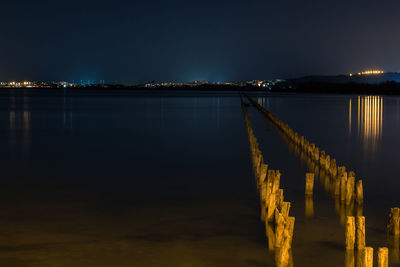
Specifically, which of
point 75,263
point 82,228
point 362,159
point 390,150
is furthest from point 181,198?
point 390,150

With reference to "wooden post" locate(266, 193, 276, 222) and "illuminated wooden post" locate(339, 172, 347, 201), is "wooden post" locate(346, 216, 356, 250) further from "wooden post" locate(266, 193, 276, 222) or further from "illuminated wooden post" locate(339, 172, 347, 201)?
"illuminated wooden post" locate(339, 172, 347, 201)

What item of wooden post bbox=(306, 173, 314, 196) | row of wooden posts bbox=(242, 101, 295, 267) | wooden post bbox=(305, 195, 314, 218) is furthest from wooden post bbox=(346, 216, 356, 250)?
wooden post bbox=(306, 173, 314, 196)

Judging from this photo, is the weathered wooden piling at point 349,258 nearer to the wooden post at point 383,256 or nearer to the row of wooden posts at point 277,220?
the row of wooden posts at point 277,220

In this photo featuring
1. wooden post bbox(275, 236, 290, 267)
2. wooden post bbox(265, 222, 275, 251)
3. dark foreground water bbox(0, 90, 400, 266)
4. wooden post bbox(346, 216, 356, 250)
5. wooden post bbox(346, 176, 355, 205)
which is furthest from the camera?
wooden post bbox(346, 176, 355, 205)

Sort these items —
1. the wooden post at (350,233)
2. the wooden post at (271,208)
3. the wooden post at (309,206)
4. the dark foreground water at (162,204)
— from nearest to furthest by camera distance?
the wooden post at (350,233), the dark foreground water at (162,204), the wooden post at (271,208), the wooden post at (309,206)

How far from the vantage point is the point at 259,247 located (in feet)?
27.5

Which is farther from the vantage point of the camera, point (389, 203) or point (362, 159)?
point (362, 159)

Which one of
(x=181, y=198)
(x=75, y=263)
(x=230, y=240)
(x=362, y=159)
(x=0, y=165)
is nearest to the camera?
(x=75, y=263)

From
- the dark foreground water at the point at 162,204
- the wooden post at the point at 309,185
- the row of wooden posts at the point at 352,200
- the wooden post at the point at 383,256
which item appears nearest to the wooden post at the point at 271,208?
the dark foreground water at the point at 162,204

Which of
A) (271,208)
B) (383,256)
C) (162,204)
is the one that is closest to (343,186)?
(271,208)

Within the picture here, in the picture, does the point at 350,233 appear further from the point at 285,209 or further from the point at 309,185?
the point at 309,185

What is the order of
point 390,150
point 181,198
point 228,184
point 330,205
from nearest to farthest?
point 330,205, point 181,198, point 228,184, point 390,150

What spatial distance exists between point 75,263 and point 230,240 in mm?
2660

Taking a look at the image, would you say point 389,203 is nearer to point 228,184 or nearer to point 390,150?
point 228,184
